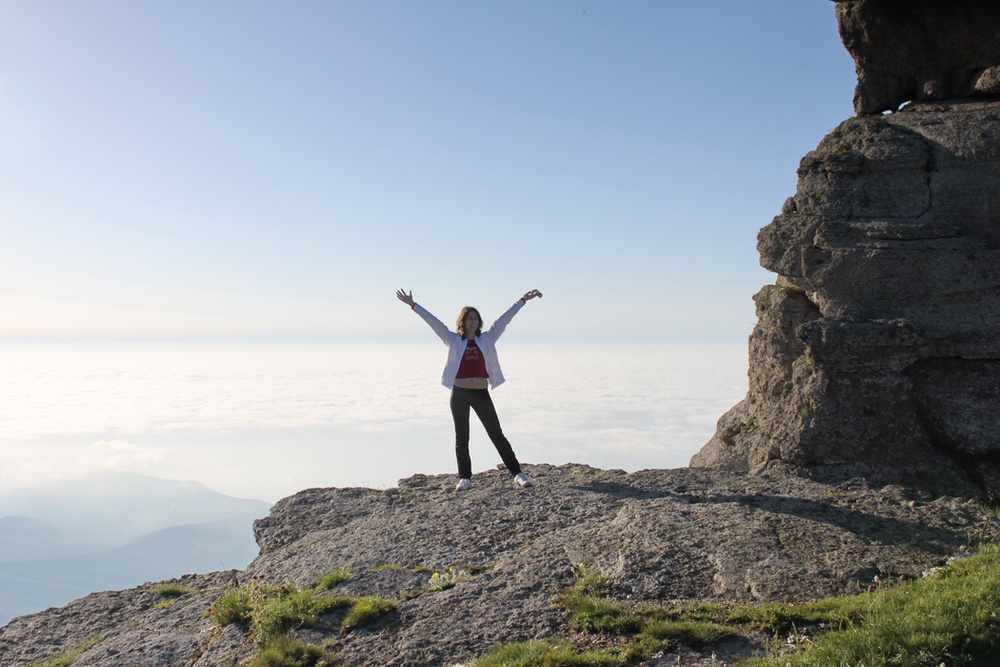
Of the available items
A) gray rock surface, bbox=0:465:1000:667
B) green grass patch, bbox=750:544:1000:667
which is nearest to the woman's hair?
gray rock surface, bbox=0:465:1000:667

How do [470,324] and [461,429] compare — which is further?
[461,429]

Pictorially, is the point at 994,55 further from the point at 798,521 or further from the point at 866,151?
the point at 798,521

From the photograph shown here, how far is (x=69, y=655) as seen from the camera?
379 inches

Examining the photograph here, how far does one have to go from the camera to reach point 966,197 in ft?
42.6

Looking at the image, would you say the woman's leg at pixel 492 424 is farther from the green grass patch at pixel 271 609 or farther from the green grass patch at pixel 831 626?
the green grass patch at pixel 831 626

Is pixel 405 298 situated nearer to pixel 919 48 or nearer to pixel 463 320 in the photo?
pixel 463 320

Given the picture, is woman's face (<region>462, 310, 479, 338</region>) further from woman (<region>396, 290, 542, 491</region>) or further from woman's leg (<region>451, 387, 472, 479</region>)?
woman's leg (<region>451, 387, 472, 479</region>)

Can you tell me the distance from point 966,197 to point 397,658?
38.8 ft

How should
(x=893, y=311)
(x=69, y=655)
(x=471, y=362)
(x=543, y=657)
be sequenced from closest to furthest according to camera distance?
(x=543, y=657), (x=69, y=655), (x=893, y=311), (x=471, y=362)

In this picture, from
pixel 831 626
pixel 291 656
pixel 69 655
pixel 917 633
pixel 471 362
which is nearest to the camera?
pixel 917 633

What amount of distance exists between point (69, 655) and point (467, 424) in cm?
659

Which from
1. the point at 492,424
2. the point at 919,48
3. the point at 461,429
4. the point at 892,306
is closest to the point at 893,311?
the point at 892,306

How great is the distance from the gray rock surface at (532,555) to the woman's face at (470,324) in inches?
106

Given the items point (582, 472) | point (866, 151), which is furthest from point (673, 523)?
point (866, 151)
